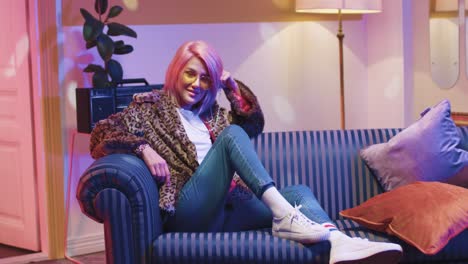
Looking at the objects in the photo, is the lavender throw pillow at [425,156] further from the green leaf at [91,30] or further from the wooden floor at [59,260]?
the wooden floor at [59,260]

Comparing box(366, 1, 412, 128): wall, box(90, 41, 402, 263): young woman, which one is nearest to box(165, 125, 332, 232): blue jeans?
box(90, 41, 402, 263): young woman

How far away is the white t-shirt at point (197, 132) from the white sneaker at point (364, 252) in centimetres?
71

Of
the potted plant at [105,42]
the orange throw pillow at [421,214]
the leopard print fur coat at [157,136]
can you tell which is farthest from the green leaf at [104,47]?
the orange throw pillow at [421,214]

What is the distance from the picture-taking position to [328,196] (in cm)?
323

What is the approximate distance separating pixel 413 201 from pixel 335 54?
240cm

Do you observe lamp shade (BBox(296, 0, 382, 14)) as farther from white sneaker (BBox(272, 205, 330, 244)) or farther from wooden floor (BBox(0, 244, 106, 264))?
white sneaker (BBox(272, 205, 330, 244))

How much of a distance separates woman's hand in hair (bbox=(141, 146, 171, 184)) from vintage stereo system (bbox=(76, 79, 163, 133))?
1092 mm

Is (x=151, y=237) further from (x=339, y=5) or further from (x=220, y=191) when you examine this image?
(x=339, y=5)

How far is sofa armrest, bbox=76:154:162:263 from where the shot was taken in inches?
103

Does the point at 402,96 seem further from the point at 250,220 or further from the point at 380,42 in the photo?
the point at 250,220

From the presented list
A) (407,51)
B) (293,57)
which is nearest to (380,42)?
A: (407,51)

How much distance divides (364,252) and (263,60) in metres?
2.51

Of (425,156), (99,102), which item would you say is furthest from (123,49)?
(425,156)

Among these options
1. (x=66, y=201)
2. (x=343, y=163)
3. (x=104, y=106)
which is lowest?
(x=66, y=201)
